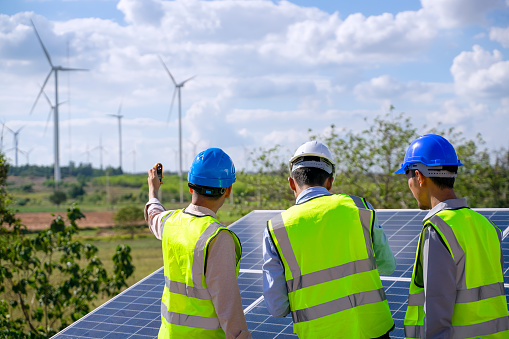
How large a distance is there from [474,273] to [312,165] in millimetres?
1197

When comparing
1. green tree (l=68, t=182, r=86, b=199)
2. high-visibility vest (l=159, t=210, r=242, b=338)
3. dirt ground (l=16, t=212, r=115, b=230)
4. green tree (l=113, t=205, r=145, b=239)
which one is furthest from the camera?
green tree (l=68, t=182, r=86, b=199)

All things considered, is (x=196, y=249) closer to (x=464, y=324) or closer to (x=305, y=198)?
(x=305, y=198)

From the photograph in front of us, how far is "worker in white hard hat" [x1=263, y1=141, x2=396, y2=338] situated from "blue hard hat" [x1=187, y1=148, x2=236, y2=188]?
0.45 metres

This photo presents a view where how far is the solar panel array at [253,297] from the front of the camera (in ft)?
15.0

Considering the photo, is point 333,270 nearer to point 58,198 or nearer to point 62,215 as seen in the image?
point 62,215

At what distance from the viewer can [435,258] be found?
2844mm

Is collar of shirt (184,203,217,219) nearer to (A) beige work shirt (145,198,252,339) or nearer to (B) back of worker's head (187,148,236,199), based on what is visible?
(B) back of worker's head (187,148,236,199)

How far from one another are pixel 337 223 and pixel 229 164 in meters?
0.83

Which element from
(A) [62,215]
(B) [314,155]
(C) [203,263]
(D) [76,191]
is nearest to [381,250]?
(B) [314,155]

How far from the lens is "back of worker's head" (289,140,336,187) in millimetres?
3422

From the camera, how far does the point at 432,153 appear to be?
319cm

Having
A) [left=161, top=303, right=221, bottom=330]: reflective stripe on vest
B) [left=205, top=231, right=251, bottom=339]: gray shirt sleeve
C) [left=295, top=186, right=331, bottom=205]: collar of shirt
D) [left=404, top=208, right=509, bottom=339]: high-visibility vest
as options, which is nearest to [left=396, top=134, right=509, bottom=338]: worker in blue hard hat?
[left=404, top=208, right=509, bottom=339]: high-visibility vest

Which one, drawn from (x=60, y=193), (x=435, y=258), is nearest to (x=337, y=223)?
(x=435, y=258)

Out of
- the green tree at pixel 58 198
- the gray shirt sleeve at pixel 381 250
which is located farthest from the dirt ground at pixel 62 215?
the gray shirt sleeve at pixel 381 250
